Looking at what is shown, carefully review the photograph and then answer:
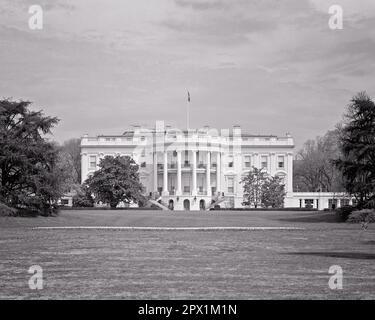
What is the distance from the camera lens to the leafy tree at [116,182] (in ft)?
263

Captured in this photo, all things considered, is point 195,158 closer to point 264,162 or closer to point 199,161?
point 199,161

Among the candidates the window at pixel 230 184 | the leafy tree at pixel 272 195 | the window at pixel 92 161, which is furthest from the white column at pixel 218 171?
the window at pixel 92 161

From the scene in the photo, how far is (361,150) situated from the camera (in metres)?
44.3

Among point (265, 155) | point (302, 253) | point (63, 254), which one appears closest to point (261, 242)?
point (302, 253)

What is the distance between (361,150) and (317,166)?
69621mm

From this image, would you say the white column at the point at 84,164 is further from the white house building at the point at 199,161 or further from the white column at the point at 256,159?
the white column at the point at 256,159

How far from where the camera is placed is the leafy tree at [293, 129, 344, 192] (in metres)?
110

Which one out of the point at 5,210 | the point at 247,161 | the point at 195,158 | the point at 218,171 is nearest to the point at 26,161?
the point at 5,210

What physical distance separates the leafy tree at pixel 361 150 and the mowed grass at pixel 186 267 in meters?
16.6

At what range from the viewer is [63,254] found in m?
21.0

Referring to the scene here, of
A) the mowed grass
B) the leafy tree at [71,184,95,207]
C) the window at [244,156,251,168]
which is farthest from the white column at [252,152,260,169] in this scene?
the mowed grass

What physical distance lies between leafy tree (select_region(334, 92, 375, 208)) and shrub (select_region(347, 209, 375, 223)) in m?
1.65

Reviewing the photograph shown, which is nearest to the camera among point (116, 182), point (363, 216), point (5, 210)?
point (363, 216)
